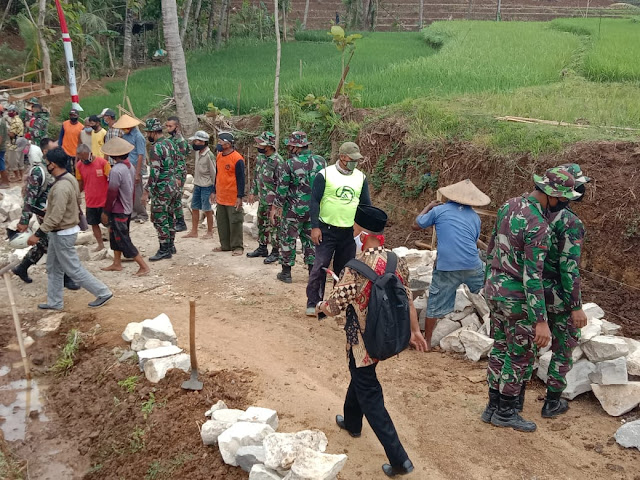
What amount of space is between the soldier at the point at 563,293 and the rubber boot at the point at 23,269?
5720 millimetres

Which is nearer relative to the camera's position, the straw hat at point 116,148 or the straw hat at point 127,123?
the straw hat at point 116,148

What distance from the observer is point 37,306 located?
22.2 ft

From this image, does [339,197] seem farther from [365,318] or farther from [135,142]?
[135,142]

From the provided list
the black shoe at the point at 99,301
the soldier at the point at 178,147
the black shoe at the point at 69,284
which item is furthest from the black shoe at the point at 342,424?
the soldier at the point at 178,147

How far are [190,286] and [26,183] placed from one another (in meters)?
2.09

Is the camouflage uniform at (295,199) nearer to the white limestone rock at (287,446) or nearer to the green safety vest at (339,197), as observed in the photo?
the green safety vest at (339,197)

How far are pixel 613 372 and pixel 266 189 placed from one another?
14.4ft

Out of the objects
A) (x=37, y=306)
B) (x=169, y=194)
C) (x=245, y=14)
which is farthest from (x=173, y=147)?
(x=245, y=14)

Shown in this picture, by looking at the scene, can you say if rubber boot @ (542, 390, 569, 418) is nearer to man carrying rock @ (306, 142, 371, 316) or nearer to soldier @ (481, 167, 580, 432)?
soldier @ (481, 167, 580, 432)

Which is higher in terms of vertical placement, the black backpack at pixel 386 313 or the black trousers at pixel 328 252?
the black backpack at pixel 386 313

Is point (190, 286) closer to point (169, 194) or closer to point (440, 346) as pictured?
point (169, 194)

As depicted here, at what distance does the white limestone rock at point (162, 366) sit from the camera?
5035 mm

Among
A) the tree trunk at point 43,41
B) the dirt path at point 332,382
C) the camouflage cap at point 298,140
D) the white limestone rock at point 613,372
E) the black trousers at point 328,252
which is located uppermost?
the tree trunk at point 43,41

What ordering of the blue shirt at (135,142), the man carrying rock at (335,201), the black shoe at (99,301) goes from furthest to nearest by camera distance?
the blue shirt at (135,142)
the black shoe at (99,301)
the man carrying rock at (335,201)
